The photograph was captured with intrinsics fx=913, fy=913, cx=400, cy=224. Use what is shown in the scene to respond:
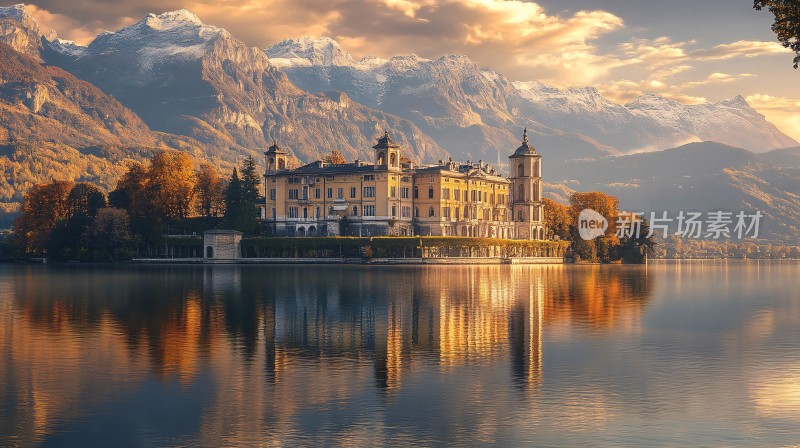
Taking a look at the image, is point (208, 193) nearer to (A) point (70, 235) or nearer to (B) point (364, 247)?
(A) point (70, 235)

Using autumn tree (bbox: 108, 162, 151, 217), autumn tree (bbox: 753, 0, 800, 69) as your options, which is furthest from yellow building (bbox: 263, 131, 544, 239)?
autumn tree (bbox: 753, 0, 800, 69)

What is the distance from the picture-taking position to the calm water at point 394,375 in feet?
78.2

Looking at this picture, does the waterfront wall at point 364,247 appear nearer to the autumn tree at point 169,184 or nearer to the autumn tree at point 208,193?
the autumn tree at point 169,184

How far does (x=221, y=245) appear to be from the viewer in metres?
156

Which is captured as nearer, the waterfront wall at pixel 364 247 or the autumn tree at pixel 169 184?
the waterfront wall at pixel 364 247

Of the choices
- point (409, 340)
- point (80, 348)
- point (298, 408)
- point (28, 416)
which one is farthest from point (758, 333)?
point (28, 416)

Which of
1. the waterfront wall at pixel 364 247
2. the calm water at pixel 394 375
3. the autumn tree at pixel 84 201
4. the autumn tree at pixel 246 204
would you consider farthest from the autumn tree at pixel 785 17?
the autumn tree at pixel 84 201

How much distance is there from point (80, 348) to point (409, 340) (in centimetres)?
1400

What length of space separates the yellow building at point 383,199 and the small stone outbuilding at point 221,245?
57.5 feet

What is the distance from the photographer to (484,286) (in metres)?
83.4

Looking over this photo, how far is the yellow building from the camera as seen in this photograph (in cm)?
16300

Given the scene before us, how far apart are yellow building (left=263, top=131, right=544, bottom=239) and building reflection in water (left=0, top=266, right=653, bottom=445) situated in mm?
88228

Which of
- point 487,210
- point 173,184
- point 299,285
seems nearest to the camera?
point 299,285

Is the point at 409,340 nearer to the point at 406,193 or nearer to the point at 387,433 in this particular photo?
the point at 387,433
